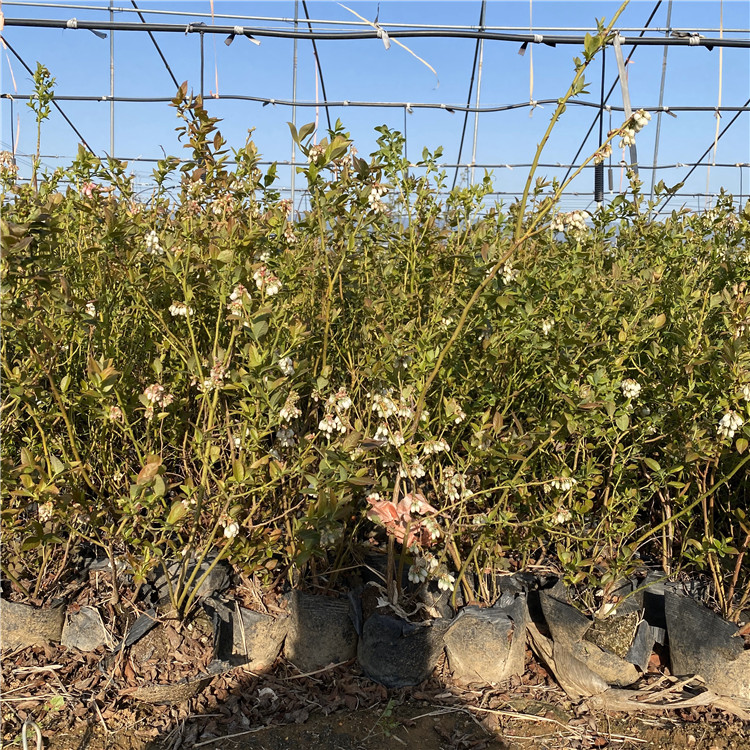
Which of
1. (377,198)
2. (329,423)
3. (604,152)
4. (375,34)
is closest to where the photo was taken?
(604,152)

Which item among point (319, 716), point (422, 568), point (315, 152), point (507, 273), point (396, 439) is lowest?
point (319, 716)

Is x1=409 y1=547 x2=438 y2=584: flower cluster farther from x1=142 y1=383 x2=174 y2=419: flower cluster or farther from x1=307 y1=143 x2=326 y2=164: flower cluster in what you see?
x1=307 y1=143 x2=326 y2=164: flower cluster

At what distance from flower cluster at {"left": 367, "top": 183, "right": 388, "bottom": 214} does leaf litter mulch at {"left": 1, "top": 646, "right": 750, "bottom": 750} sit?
1.49 meters

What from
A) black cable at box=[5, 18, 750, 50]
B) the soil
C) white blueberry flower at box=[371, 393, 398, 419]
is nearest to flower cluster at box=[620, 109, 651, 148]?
white blueberry flower at box=[371, 393, 398, 419]

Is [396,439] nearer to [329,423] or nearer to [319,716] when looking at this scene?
[329,423]

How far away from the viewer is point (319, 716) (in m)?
1.96

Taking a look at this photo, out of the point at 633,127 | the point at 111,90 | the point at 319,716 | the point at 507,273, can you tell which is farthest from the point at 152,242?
the point at 111,90

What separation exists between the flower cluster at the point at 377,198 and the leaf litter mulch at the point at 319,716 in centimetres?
149

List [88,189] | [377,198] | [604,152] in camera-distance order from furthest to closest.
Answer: [88,189] < [377,198] < [604,152]

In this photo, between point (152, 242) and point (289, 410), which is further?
point (152, 242)

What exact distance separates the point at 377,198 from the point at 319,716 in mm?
1577

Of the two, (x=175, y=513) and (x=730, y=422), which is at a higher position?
(x=730, y=422)

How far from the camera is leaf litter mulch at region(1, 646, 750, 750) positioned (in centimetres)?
186

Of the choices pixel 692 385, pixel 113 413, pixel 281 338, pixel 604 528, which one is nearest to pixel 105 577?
pixel 113 413
